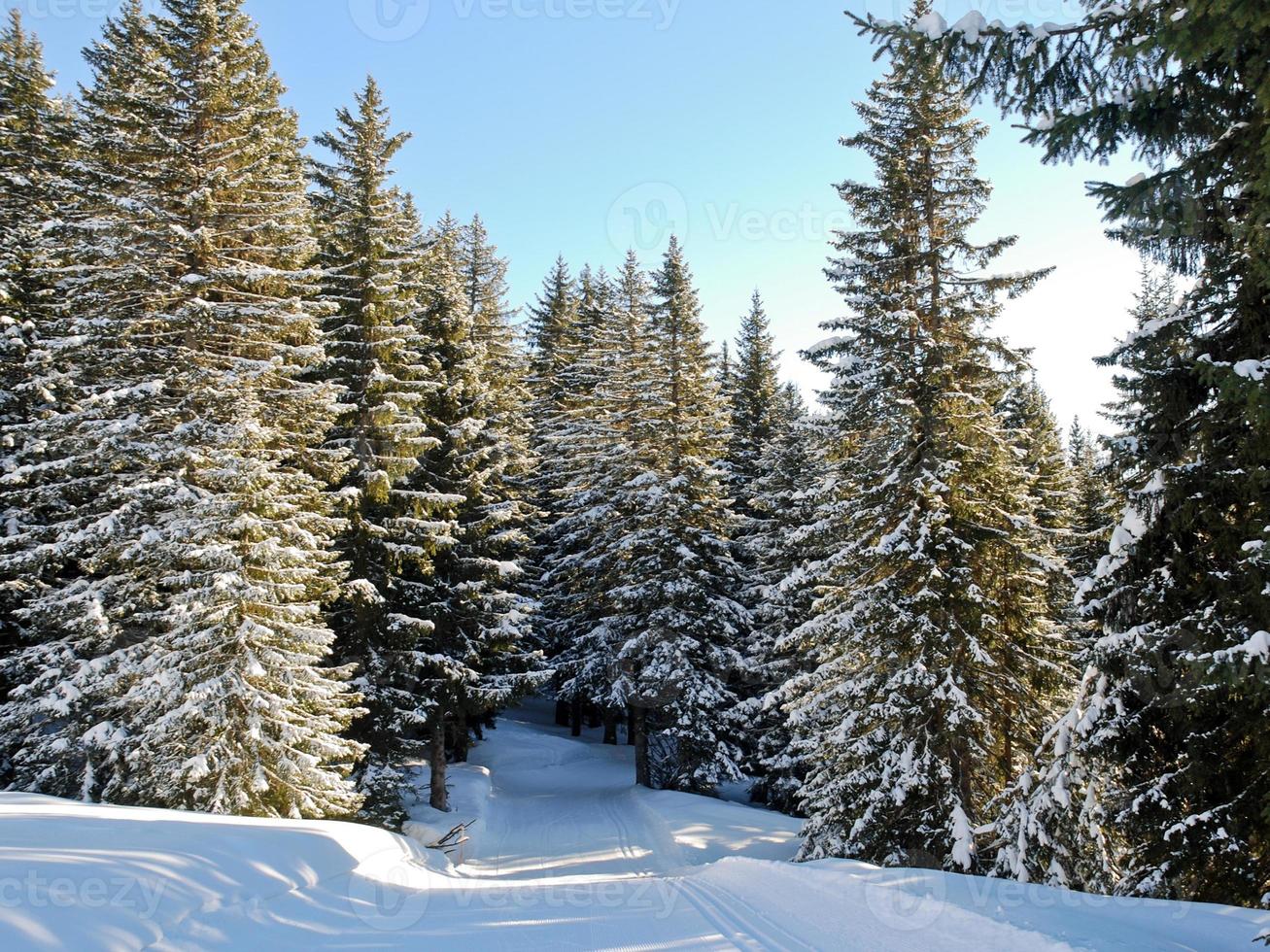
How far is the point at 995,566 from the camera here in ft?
42.8

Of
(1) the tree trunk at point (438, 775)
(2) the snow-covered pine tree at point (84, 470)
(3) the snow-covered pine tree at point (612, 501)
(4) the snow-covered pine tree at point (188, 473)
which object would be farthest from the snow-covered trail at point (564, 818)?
(2) the snow-covered pine tree at point (84, 470)

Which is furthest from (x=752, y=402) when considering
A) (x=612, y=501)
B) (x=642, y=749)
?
(x=642, y=749)

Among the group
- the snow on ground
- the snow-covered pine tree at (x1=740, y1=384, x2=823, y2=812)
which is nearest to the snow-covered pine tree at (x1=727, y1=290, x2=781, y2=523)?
the snow-covered pine tree at (x1=740, y1=384, x2=823, y2=812)

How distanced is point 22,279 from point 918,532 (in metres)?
→ 19.0

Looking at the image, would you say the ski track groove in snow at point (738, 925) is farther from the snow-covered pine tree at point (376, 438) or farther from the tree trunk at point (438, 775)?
the tree trunk at point (438, 775)

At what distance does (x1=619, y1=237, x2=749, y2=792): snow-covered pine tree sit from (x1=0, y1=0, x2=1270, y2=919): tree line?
4.25ft

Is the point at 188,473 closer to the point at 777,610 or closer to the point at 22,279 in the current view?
the point at 22,279

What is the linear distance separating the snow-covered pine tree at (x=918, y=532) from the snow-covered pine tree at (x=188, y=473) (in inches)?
365

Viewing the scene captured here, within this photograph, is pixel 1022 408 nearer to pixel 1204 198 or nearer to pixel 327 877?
pixel 1204 198

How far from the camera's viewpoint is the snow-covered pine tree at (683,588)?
846 inches

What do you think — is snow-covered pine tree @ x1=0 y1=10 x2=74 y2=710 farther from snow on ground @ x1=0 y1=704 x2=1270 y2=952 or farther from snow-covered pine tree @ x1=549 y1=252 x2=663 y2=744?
snow-covered pine tree @ x1=549 y1=252 x2=663 y2=744

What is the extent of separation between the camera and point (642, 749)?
2334 centimetres

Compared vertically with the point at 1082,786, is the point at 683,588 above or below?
above

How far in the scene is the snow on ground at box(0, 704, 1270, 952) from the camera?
5219mm
